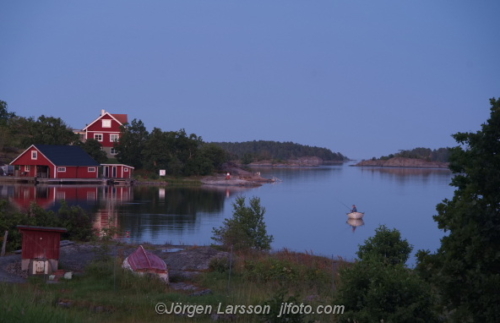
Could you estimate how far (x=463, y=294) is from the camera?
18.5 ft

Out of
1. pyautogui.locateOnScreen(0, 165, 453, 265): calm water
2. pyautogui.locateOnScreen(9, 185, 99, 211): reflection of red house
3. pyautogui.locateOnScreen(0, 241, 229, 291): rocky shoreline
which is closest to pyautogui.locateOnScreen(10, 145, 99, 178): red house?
pyautogui.locateOnScreen(9, 185, 99, 211): reflection of red house

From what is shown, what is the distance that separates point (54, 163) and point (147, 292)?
→ 54.4 metres

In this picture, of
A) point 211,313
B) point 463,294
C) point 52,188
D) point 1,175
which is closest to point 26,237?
point 211,313

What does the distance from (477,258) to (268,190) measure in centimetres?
6495

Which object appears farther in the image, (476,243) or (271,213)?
(271,213)

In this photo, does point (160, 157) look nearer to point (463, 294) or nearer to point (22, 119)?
point (22, 119)

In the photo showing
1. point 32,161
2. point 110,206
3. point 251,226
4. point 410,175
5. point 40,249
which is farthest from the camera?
point 410,175

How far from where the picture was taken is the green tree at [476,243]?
5457 mm

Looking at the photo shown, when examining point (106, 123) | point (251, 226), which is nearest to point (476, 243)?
point (251, 226)

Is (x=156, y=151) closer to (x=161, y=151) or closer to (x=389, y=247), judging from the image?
(x=161, y=151)

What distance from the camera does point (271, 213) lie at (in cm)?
4522

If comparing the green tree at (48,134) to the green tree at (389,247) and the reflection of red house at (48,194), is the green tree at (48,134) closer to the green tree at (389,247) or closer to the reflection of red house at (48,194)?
the reflection of red house at (48,194)

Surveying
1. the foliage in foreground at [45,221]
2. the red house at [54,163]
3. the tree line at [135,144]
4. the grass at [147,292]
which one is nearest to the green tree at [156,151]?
the tree line at [135,144]

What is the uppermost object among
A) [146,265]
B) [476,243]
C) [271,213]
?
[476,243]
